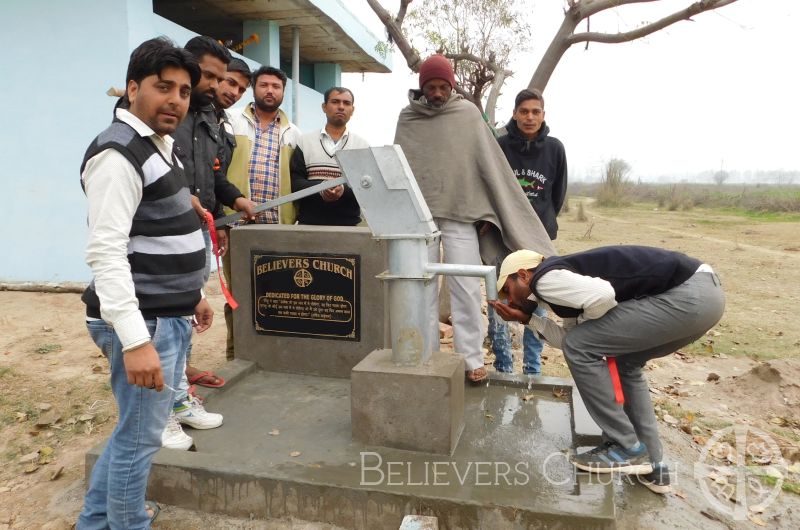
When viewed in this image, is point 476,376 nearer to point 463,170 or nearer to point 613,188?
point 463,170

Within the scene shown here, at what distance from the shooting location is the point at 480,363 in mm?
3371

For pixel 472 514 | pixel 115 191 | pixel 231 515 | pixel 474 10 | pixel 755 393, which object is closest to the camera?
pixel 115 191

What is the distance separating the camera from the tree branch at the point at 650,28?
20.1 ft

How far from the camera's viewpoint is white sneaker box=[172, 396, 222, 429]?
282cm

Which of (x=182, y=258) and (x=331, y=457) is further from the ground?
(x=182, y=258)

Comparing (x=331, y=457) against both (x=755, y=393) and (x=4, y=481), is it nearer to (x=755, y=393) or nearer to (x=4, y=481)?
(x=4, y=481)

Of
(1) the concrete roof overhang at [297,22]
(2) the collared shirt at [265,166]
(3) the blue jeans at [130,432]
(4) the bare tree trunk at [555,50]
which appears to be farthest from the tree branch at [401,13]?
(3) the blue jeans at [130,432]

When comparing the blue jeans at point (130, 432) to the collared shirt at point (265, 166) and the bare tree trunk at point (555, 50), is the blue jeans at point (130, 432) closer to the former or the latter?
the collared shirt at point (265, 166)

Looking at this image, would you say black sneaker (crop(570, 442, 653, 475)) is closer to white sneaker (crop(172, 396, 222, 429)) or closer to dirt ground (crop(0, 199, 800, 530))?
dirt ground (crop(0, 199, 800, 530))

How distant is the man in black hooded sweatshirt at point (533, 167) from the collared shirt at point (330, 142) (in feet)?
3.40

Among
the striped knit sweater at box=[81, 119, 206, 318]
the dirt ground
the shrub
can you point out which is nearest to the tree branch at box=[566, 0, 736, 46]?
the dirt ground

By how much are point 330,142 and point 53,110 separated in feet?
12.7

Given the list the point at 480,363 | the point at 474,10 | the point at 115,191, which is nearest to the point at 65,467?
the point at 115,191

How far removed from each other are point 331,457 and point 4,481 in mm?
1583
